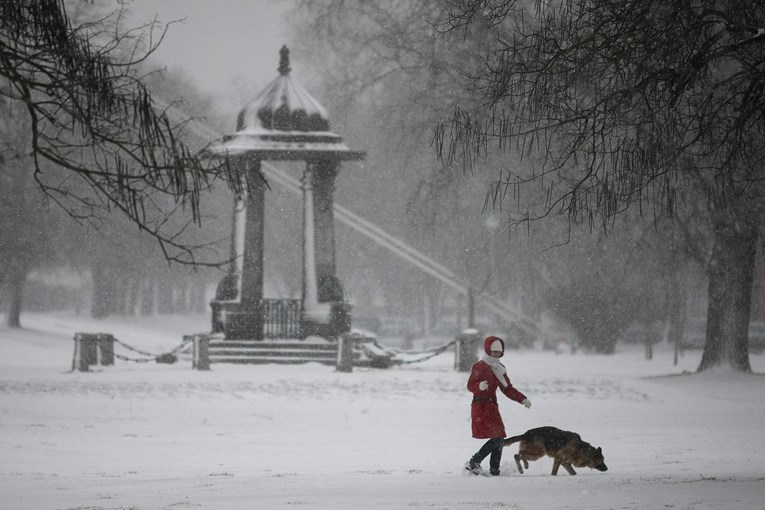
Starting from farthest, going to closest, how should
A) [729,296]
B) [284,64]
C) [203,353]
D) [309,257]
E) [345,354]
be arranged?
[284,64], [309,257], [345,354], [203,353], [729,296]

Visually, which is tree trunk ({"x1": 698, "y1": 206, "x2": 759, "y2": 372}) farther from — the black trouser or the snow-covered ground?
the black trouser

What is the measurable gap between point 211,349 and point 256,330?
1468 millimetres

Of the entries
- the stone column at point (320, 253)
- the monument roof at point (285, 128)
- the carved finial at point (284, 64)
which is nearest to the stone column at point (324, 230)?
the stone column at point (320, 253)

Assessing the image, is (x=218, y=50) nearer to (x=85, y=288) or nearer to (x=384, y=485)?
(x=85, y=288)

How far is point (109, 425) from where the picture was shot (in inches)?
658

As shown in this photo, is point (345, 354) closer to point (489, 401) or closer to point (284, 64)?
point (284, 64)

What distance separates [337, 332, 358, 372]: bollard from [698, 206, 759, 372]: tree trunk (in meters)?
7.92

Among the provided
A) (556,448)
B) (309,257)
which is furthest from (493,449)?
(309,257)

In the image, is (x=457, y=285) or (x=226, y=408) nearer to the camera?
(x=226, y=408)

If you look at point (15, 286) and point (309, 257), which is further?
point (15, 286)

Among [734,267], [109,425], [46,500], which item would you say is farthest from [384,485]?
[734,267]

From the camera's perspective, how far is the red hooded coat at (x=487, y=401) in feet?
34.7

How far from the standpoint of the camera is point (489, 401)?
421 inches

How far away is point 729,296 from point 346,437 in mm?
12441
